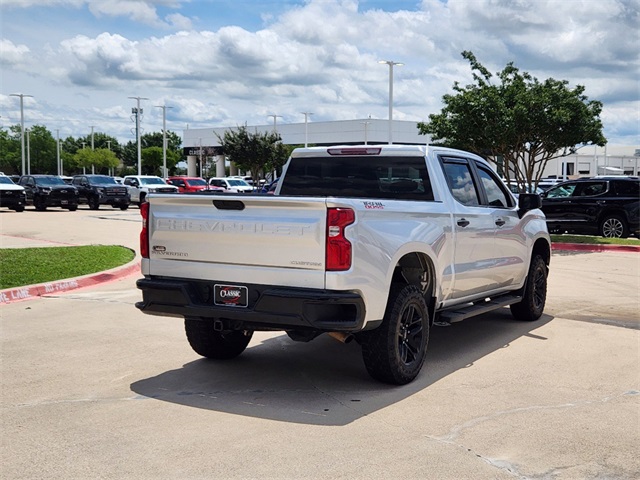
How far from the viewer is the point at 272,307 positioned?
582 centimetres

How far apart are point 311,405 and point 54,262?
30.4 ft

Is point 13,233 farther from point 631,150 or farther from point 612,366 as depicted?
point 631,150

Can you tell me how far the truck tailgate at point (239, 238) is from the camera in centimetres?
573

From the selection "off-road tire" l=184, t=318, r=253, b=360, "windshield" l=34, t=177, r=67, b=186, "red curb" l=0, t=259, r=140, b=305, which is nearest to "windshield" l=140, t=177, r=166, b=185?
"windshield" l=34, t=177, r=67, b=186

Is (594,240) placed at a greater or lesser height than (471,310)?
lesser

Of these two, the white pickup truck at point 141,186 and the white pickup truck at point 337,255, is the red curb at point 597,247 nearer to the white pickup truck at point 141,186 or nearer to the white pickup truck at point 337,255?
the white pickup truck at point 337,255

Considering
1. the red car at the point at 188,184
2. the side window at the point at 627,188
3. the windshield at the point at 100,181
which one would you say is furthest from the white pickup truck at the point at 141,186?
the side window at the point at 627,188

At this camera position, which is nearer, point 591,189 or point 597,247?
point 597,247

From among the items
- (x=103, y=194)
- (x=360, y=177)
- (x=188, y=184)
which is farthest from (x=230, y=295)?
(x=188, y=184)

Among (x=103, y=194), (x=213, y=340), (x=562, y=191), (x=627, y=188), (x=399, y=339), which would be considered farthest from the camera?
(x=103, y=194)

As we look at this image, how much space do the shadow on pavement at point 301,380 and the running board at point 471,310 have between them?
42 cm

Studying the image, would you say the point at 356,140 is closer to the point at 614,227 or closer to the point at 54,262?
the point at 614,227

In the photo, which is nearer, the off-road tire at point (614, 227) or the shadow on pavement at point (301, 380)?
the shadow on pavement at point (301, 380)

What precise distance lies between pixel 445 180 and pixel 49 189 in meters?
31.7
